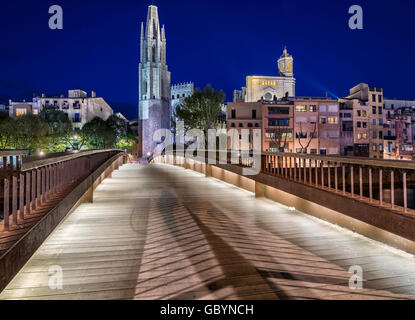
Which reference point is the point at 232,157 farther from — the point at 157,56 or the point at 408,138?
the point at 157,56

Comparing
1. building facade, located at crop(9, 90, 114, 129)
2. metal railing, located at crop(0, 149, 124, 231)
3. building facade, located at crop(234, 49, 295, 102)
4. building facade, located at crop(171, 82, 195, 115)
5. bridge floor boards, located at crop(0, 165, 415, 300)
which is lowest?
bridge floor boards, located at crop(0, 165, 415, 300)

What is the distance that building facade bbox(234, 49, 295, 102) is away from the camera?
3184 inches

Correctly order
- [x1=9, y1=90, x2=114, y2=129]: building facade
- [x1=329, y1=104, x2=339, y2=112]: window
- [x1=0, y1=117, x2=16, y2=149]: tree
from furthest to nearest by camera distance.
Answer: [x1=9, y1=90, x2=114, y2=129]: building facade
[x1=329, y1=104, x2=339, y2=112]: window
[x1=0, y1=117, x2=16, y2=149]: tree

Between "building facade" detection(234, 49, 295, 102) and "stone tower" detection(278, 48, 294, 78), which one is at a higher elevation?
"stone tower" detection(278, 48, 294, 78)

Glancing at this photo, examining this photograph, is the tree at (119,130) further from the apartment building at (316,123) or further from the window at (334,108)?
the window at (334,108)

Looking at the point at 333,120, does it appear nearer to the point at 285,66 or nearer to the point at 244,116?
the point at 244,116

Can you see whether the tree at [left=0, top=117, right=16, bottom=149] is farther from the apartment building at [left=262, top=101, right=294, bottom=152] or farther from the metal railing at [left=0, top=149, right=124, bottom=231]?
the metal railing at [left=0, top=149, right=124, bottom=231]

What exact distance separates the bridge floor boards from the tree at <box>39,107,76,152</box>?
44.4 metres

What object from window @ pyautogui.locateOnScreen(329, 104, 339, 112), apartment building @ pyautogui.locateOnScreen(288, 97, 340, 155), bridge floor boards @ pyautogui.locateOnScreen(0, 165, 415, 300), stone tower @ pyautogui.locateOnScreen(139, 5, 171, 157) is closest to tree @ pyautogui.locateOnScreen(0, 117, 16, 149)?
bridge floor boards @ pyautogui.locateOnScreen(0, 165, 415, 300)

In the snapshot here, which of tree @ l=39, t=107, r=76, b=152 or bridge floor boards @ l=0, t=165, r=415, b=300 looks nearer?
bridge floor boards @ l=0, t=165, r=415, b=300

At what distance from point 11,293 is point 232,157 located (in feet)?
32.8

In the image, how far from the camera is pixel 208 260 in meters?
3.58

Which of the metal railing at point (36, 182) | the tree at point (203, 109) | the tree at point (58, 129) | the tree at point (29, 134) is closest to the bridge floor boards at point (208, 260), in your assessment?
the metal railing at point (36, 182)

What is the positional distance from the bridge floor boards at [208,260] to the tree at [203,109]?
1165 inches
